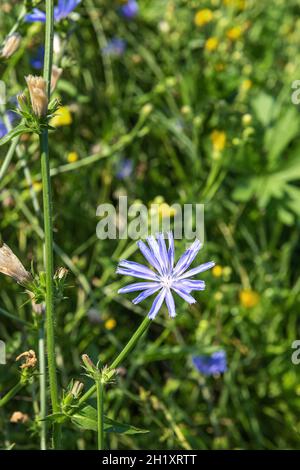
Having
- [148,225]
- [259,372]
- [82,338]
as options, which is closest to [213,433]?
[259,372]

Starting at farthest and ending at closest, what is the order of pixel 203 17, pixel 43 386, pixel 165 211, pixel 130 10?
pixel 130 10, pixel 203 17, pixel 165 211, pixel 43 386

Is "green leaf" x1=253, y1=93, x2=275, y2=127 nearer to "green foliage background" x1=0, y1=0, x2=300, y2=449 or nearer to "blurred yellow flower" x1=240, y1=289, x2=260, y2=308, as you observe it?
"green foliage background" x1=0, y1=0, x2=300, y2=449

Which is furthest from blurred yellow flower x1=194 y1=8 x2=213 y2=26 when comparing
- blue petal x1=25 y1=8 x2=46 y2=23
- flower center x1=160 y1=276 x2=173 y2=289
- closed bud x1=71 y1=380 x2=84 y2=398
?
closed bud x1=71 y1=380 x2=84 y2=398

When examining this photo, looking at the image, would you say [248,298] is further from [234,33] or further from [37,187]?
[234,33]

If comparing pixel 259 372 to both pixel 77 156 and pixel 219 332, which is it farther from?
pixel 77 156

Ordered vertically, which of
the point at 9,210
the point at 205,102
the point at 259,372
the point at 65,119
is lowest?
the point at 259,372

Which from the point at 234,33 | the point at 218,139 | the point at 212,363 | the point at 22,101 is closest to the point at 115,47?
the point at 234,33
